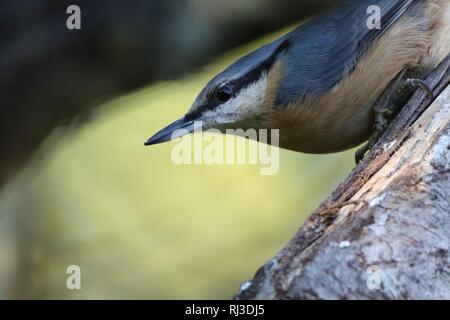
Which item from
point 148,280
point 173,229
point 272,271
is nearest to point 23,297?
point 148,280

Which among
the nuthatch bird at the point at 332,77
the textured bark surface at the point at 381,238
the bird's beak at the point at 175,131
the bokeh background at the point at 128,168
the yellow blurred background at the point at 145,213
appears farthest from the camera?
the yellow blurred background at the point at 145,213

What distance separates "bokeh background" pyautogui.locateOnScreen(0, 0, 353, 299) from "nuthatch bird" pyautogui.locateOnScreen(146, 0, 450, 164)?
1.37 feet

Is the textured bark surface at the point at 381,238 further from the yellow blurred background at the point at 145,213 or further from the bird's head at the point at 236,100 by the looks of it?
the yellow blurred background at the point at 145,213

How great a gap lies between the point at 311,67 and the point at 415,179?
1.04 meters

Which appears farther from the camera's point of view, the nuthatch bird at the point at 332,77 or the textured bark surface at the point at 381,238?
the nuthatch bird at the point at 332,77

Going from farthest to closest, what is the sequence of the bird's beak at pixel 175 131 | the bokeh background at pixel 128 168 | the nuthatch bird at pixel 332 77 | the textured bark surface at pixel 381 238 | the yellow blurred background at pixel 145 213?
the yellow blurred background at pixel 145 213 < the bokeh background at pixel 128 168 < the bird's beak at pixel 175 131 < the nuthatch bird at pixel 332 77 < the textured bark surface at pixel 381 238

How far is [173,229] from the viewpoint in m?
4.61

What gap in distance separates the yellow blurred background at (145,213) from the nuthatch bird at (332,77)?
70cm

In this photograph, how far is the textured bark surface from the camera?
185cm

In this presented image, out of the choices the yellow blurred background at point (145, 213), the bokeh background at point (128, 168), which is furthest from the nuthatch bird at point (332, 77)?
the yellow blurred background at point (145, 213)

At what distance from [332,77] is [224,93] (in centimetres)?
46

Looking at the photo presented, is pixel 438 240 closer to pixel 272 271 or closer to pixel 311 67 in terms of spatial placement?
pixel 272 271

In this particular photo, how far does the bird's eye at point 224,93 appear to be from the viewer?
3.18 metres
